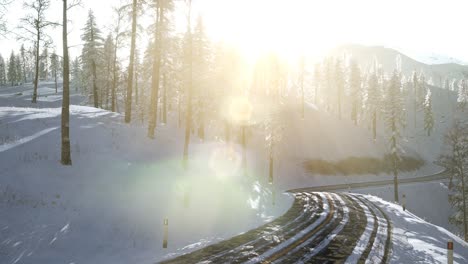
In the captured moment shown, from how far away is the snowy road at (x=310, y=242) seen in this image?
32.9 feet

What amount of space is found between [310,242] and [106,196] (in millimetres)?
8252

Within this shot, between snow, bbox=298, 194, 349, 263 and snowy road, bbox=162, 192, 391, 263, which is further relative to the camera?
snow, bbox=298, 194, 349, 263

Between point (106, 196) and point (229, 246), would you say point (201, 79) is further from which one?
point (229, 246)

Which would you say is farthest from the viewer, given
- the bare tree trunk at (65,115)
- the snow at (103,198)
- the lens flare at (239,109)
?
the lens flare at (239,109)

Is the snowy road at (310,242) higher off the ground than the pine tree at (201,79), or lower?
lower

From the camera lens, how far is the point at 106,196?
41.6 ft

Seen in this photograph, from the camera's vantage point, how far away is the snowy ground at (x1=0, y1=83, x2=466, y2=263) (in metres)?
9.76

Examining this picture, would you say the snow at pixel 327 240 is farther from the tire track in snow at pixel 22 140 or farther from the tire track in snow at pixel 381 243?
the tire track in snow at pixel 22 140

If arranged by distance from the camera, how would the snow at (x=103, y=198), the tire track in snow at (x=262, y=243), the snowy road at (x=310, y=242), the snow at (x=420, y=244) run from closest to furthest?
the snow at (x=103, y=198), the tire track in snow at (x=262, y=243), the snowy road at (x=310, y=242), the snow at (x=420, y=244)

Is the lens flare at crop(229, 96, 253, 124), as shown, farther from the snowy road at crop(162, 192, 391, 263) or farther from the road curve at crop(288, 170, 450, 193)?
the snowy road at crop(162, 192, 391, 263)

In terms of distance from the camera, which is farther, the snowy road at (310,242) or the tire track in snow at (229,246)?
the snowy road at (310,242)

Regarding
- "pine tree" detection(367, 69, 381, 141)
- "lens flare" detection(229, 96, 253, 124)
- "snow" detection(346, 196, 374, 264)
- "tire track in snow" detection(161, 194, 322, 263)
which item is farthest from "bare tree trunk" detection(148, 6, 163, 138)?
"pine tree" detection(367, 69, 381, 141)

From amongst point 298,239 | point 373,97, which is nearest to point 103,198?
point 298,239

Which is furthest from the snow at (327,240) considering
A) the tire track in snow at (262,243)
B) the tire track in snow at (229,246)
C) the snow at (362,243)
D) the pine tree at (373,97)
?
the pine tree at (373,97)
